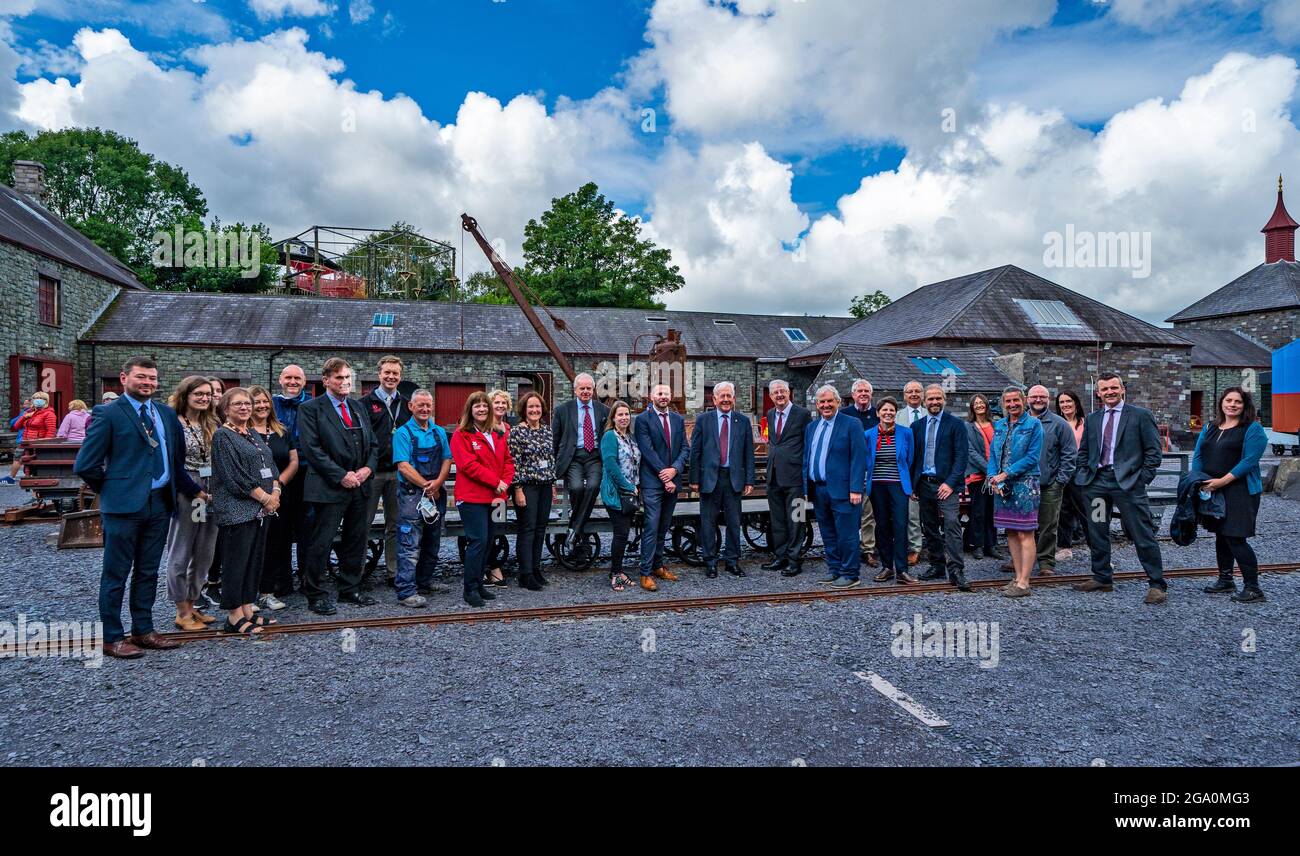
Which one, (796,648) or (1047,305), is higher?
(1047,305)

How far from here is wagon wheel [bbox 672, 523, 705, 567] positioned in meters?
7.90

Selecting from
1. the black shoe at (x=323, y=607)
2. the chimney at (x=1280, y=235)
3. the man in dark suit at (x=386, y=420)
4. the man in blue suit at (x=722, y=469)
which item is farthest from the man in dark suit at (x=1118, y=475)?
the chimney at (x=1280, y=235)

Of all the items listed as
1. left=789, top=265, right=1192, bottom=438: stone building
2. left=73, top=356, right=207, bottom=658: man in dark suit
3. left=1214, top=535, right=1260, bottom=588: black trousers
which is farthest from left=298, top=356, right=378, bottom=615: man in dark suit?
left=789, top=265, right=1192, bottom=438: stone building

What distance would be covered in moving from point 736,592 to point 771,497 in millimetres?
1354

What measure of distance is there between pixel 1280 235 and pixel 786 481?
50447 mm

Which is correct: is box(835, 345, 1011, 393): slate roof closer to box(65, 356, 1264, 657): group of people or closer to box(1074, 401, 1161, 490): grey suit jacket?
box(65, 356, 1264, 657): group of people

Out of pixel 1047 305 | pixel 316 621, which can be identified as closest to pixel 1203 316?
pixel 1047 305

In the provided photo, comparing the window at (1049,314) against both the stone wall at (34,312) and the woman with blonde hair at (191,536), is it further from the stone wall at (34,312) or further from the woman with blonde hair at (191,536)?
the stone wall at (34,312)

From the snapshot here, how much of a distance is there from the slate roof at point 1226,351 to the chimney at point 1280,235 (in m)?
9.26

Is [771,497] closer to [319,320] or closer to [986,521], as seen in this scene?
[986,521]

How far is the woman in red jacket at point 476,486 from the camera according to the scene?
5879 millimetres

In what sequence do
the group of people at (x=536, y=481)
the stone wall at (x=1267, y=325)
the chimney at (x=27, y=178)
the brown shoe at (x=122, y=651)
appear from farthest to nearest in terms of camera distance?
the stone wall at (x=1267, y=325), the chimney at (x=27, y=178), the group of people at (x=536, y=481), the brown shoe at (x=122, y=651)
